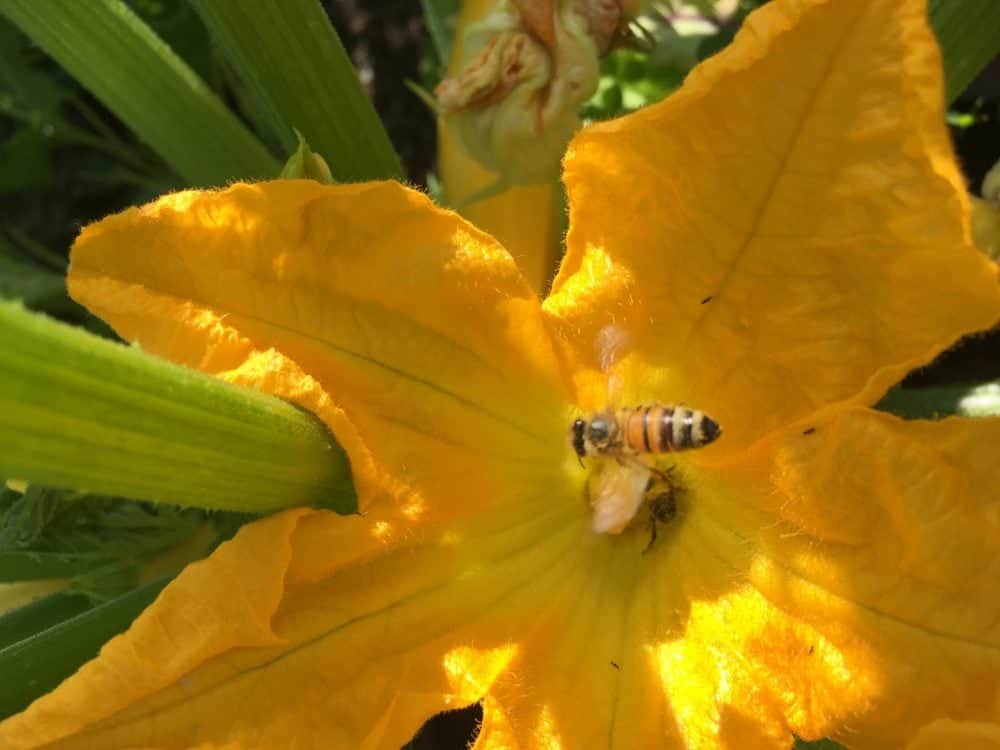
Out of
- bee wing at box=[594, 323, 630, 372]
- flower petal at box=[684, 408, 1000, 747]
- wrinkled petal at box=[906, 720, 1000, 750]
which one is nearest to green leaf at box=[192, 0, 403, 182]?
bee wing at box=[594, 323, 630, 372]

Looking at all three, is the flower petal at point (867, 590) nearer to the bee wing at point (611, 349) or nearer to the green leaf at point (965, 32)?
the bee wing at point (611, 349)

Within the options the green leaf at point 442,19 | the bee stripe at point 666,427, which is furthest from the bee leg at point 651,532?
the green leaf at point 442,19

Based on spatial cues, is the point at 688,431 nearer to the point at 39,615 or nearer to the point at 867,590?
the point at 867,590

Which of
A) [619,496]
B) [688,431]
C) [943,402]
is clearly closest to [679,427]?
[688,431]

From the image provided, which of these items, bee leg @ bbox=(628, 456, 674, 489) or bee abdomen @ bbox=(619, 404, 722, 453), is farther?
bee leg @ bbox=(628, 456, 674, 489)

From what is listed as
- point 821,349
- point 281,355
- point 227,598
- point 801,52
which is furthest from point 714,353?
point 227,598

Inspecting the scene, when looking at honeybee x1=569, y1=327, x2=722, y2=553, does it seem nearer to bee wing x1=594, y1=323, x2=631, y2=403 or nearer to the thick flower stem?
bee wing x1=594, y1=323, x2=631, y2=403

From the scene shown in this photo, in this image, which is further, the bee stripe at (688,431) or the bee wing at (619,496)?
the bee wing at (619,496)
